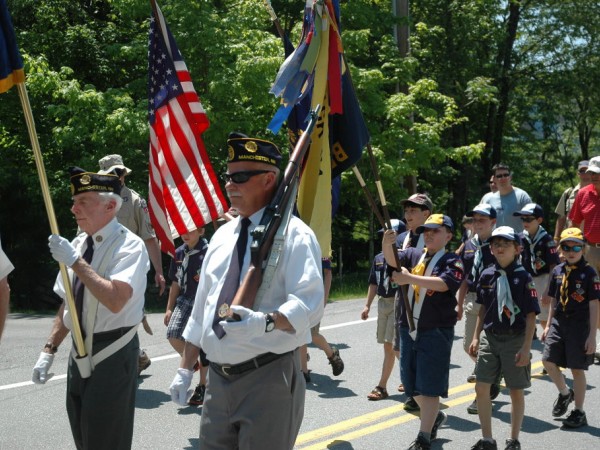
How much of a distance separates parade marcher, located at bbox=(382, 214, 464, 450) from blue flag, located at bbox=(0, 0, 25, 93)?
2972 mm

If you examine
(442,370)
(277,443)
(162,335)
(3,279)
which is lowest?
(162,335)

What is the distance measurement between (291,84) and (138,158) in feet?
37.0

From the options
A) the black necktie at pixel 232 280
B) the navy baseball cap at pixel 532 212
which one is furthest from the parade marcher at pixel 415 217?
the black necktie at pixel 232 280

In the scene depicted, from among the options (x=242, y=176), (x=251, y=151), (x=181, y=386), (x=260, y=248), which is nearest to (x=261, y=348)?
(x=260, y=248)

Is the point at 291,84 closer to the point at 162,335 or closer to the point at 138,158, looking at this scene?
the point at 162,335

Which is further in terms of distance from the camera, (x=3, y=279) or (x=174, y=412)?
(x=174, y=412)

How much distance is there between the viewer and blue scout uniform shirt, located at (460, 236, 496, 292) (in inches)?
337

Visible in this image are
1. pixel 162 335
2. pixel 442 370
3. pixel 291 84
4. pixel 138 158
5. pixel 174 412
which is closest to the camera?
pixel 442 370

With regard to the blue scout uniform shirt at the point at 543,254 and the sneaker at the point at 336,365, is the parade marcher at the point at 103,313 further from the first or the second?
the blue scout uniform shirt at the point at 543,254

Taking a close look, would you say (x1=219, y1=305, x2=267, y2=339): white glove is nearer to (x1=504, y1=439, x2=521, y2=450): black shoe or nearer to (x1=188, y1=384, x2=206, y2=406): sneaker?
(x1=504, y1=439, x2=521, y2=450): black shoe

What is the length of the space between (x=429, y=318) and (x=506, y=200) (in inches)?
196

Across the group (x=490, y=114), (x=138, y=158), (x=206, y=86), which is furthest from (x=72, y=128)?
(x=490, y=114)

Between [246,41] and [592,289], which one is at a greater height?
[246,41]

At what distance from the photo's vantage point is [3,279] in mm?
4332
